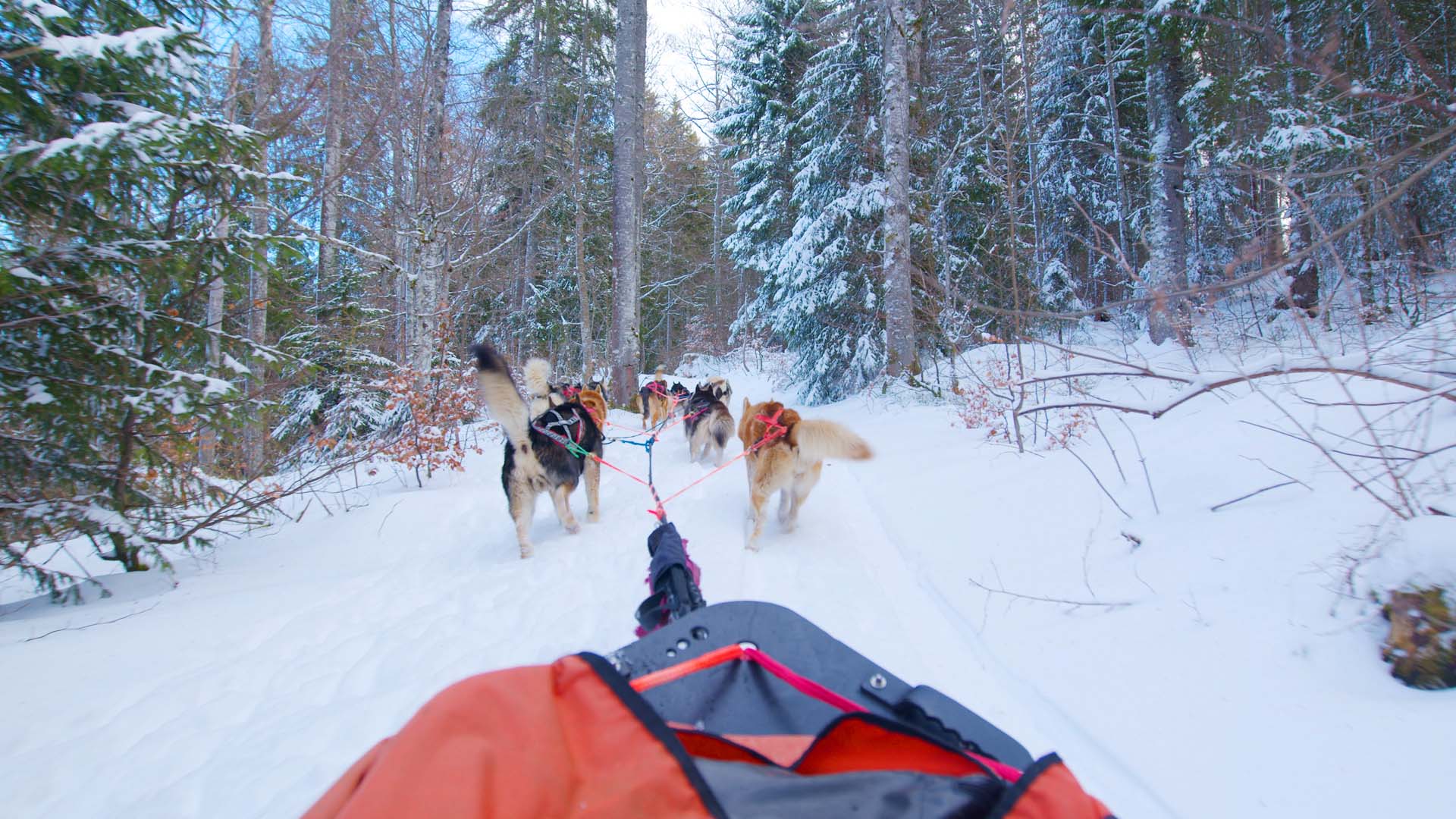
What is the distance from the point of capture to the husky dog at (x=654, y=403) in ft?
40.4

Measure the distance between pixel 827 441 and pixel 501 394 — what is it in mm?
2553

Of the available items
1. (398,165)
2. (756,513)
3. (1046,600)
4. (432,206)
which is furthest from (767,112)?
(1046,600)

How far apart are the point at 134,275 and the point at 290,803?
3878mm

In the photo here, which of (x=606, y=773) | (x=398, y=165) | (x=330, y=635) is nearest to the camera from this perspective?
(x=606, y=773)

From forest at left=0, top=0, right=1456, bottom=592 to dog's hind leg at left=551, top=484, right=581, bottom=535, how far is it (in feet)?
7.28

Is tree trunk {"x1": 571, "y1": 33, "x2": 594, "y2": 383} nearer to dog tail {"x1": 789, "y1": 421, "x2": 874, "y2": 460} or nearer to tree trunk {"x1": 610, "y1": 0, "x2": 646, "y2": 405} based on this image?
tree trunk {"x1": 610, "y1": 0, "x2": 646, "y2": 405}

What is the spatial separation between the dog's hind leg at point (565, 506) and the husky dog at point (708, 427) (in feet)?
10.00

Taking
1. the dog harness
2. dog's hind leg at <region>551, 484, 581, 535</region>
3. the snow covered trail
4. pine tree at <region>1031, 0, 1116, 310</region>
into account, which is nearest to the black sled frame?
the snow covered trail

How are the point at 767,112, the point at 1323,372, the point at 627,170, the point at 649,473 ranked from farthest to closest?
the point at 767,112 < the point at 627,170 < the point at 649,473 < the point at 1323,372

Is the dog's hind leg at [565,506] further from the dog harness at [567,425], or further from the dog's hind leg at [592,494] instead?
the dog harness at [567,425]

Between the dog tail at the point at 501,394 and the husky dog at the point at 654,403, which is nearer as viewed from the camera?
the dog tail at the point at 501,394

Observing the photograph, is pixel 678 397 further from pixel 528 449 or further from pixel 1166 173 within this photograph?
pixel 1166 173

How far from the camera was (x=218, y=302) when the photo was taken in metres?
8.34

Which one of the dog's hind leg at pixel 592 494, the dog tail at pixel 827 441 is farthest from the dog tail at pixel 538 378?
the dog tail at pixel 827 441
